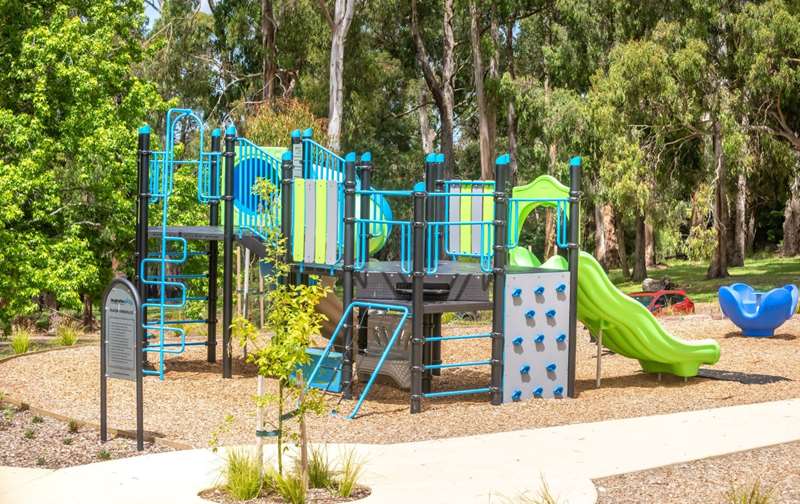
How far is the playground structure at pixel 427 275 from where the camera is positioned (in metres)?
11.6

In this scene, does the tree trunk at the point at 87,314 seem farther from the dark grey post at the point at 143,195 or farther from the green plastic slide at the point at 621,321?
the green plastic slide at the point at 621,321

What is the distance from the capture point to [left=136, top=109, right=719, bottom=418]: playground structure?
1157 cm

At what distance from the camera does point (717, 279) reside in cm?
3662

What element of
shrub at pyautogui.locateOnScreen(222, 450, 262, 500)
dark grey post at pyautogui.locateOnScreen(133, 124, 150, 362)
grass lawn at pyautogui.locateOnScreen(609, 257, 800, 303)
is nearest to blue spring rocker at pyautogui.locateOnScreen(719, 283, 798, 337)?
dark grey post at pyautogui.locateOnScreen(133, 124, 150, 362)

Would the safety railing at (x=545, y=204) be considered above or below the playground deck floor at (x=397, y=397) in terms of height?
above

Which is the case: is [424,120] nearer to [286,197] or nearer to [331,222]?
[286,197]

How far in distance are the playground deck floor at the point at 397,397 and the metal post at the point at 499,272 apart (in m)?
0.32

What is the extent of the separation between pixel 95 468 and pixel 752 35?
24881 millimetres

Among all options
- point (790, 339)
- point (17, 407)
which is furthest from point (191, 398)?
point (790, 339)

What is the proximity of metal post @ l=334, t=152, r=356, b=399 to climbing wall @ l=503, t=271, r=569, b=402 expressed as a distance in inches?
65.8

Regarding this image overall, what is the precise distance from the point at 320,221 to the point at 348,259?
765mm

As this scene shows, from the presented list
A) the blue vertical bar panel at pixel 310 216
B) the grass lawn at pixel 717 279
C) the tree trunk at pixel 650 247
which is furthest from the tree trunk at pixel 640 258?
the blue vertical bar panel at pixel 310 216

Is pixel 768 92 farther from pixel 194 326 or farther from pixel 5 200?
pixel 5 200

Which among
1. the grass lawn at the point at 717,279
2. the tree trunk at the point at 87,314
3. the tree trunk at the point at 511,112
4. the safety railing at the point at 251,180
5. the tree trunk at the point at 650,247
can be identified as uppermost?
the tree trunk at the point at 511,112
